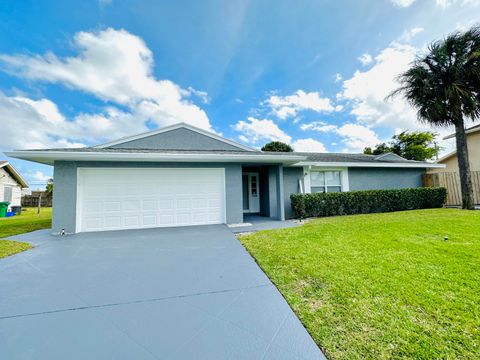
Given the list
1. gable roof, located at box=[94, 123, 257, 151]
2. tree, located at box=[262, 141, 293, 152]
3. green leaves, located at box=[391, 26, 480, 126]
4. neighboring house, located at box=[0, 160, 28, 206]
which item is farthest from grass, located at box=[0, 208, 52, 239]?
tree, located at box=[262, 141, 293, 152]

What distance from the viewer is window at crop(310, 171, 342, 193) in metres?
10.9

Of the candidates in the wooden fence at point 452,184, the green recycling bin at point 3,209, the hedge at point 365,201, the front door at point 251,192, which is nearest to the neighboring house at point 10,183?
the green recycling bin at point 3,209

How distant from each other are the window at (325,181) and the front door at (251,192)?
9.99 ft

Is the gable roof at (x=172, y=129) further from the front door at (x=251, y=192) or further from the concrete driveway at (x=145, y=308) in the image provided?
the concrete driveway at (x=145, y=308)

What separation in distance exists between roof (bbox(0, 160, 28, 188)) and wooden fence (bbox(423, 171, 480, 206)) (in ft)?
105

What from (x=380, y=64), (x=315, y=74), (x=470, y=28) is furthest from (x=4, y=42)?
(x=470, y=28)

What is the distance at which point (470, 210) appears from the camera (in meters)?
9.55

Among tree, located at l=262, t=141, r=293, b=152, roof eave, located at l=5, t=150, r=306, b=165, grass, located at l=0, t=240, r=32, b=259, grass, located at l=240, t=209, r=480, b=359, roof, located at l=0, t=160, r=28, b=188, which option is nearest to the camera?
Answer: grass, located at l=240, t=209, r=480, b=359

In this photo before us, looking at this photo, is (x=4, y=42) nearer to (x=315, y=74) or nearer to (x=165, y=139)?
(x=165, y=139)

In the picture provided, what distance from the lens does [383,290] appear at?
288cm

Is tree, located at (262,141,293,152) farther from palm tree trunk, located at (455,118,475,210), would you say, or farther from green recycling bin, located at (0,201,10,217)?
green recycling bin, located at (0,201,10,217)

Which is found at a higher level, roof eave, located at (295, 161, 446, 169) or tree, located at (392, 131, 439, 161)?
tree, located at (392, 131, 439, 161)

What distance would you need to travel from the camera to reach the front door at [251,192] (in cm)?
1131

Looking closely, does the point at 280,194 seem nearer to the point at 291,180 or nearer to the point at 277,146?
the point at 291,180
